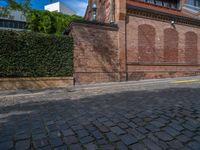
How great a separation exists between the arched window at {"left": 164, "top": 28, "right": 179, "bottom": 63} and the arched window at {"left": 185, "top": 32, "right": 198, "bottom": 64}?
1.53m

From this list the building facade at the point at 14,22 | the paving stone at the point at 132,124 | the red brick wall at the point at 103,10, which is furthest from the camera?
the building facade at the point at 14,22

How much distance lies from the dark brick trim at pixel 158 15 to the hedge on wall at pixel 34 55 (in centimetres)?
625

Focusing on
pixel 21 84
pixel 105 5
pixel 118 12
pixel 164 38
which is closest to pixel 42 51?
pixel 21 84

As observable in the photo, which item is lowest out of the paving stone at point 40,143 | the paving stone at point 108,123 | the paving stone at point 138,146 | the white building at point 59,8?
the paving stone at point 40,143

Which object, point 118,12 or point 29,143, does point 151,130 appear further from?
point 118,12

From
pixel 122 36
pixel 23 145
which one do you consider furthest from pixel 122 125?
pixel 122 36

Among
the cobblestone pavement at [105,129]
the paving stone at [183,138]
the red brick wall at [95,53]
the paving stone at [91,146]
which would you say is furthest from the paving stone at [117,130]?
the red brick wall at [95,53]

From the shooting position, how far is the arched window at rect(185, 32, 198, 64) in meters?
18.6

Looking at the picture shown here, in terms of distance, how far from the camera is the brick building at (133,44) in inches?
531

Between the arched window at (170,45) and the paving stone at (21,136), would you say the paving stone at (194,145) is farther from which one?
the arched window at (170,45)

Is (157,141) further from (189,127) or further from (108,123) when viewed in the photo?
(108,123)

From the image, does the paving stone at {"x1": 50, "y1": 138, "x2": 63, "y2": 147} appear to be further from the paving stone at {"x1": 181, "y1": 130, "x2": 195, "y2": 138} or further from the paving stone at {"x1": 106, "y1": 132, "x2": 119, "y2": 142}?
the paving stone at {"x1": 181, "y1": 130, "x2": 195, "y2": 138}

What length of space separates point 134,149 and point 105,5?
16583 millimetres

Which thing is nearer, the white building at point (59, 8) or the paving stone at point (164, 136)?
the paving stone at point (164, 136)
